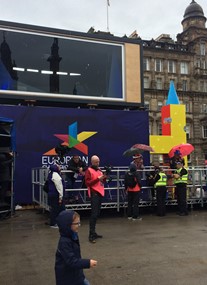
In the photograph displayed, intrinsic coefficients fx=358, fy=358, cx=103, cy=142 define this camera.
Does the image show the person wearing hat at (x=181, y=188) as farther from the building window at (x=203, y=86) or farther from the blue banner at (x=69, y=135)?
the building window at (x=203, y=86)

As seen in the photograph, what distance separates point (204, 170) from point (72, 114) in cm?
538

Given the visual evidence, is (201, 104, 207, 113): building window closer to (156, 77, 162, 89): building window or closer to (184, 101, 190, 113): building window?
(184, 101, 190, 113): building window

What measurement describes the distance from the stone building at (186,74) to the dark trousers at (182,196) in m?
49.9

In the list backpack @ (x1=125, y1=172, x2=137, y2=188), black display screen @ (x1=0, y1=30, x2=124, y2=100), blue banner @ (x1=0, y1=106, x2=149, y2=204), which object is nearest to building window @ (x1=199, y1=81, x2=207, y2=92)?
black display screen @ (x1=0, y1=30, x2=124, y2=100)

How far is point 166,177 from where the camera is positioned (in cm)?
1163

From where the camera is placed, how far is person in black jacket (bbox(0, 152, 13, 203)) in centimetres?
1070

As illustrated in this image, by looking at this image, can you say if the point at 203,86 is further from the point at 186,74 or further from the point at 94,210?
the point at 94,210

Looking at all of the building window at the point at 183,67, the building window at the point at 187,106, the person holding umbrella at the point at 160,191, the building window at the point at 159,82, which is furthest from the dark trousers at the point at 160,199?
the building window at the point at 183,67

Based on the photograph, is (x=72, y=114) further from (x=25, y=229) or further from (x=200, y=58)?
(x=200, y=58)

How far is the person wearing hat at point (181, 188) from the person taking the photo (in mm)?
11180

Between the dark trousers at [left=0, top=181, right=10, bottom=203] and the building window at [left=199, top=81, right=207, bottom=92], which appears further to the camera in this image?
the building window at [left=199, top=81, right=207, bottom=92]

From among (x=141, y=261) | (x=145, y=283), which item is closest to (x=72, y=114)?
(x=141, y=261)

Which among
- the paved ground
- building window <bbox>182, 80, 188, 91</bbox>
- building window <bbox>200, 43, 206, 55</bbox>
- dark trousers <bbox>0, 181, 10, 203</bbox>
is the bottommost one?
the paved ground

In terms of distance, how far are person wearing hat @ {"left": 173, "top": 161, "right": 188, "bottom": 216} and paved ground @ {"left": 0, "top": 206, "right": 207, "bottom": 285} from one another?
0.60m
